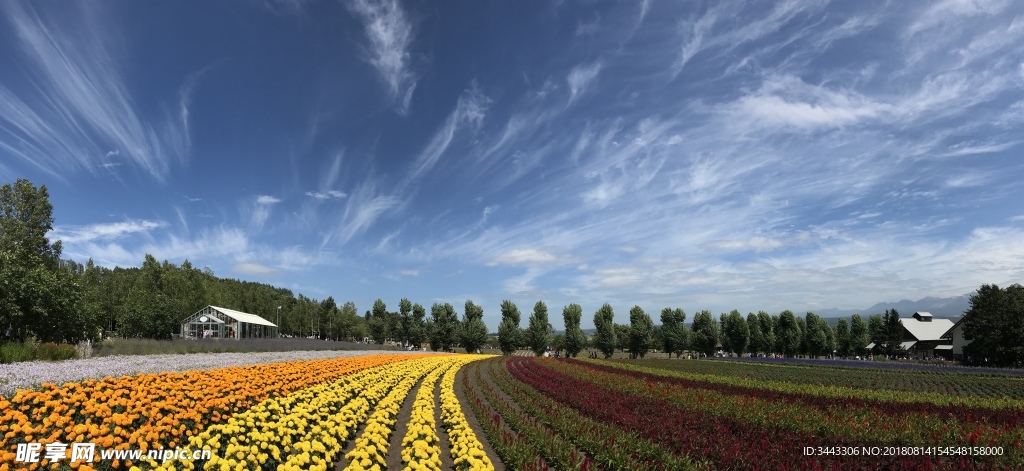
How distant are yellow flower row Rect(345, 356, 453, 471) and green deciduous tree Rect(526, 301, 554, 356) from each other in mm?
48427

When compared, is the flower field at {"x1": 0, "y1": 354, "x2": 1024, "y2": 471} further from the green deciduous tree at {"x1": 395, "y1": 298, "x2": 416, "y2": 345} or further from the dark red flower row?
the green deciduous tree at {"x1": 395, "y1": 298, "x2": 416, "y2": 345}

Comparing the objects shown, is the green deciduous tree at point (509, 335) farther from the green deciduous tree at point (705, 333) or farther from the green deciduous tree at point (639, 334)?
the green deciduous tree at point (705, 333)

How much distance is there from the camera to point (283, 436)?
27.7ft

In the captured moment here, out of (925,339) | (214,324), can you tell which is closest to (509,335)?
(214,324)

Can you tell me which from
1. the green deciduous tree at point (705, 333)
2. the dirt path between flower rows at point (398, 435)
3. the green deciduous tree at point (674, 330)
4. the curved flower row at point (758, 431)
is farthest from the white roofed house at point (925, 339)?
the dirt path between flower rows at point (398, 435)

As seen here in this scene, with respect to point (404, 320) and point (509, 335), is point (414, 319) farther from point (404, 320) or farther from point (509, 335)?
point (509, 335)

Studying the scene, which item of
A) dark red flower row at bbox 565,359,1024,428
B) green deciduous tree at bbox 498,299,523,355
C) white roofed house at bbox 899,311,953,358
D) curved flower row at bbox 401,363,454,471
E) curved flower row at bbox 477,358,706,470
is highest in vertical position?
curved flower row at bbox 401,363,454,471

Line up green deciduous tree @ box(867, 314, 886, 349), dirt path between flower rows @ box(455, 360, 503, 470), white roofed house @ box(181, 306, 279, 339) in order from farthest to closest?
green deciduous tree @ box(867, 314, 886, 349), white roofed house @ box(181, 306, 279, 339), dirt path between flower rows @ box(455, 360, 503, 470)

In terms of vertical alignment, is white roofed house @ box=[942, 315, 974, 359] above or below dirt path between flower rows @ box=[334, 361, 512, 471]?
below

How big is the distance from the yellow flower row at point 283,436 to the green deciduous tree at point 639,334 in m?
67.1

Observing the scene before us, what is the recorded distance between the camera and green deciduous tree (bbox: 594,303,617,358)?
71.2m

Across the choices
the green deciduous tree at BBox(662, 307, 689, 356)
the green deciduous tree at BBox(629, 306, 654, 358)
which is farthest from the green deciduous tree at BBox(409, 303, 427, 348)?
the green deciduous tree at BBox(662, 307, 689, 356)

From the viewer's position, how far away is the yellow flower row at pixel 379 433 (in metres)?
6.86

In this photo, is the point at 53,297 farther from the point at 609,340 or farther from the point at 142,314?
the point at 609,340
